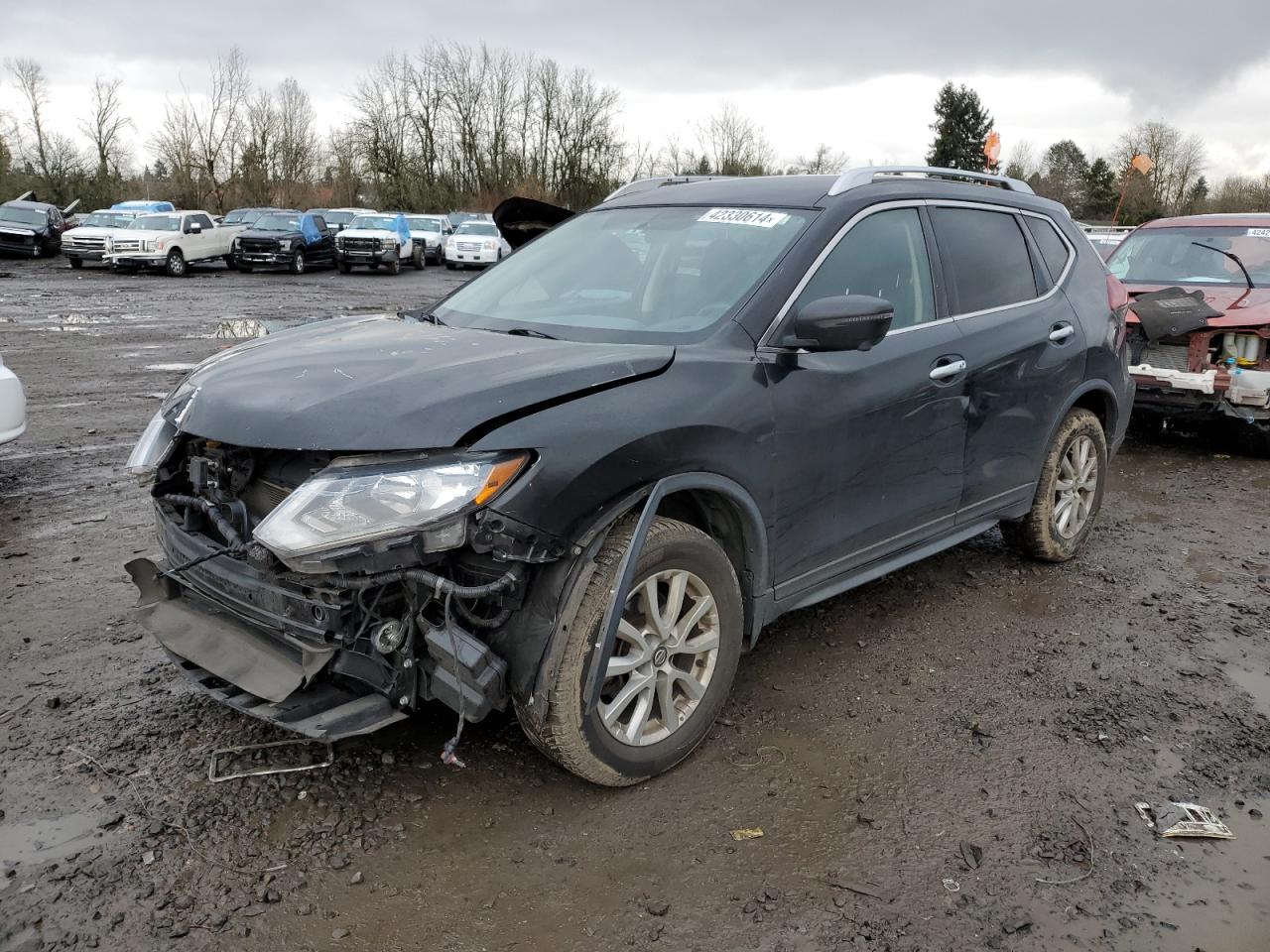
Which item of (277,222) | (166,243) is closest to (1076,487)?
(166,243)

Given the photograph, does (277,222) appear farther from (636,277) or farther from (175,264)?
(636,277)

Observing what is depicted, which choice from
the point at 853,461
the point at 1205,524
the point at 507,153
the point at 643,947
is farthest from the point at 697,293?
the point at 507,153

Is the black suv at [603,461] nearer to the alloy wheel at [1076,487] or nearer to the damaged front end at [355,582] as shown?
the damaged front end at [355,582]

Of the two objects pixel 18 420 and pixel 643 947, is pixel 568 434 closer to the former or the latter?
pixel 643 947

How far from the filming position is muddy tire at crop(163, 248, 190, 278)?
27747mm

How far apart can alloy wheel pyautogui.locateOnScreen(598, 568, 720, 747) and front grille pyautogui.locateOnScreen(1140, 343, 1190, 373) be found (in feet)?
20.3

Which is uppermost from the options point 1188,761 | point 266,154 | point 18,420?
point 266,154

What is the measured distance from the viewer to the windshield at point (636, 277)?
139 inches

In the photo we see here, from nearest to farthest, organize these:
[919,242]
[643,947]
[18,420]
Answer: [643,947] → [919,242] → [18,420]

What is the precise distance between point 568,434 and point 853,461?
130 centimetres

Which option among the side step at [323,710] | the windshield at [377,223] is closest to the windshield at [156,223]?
the windshield at [377,223]

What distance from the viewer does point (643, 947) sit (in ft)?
8.21

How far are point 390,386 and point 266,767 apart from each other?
1330mm

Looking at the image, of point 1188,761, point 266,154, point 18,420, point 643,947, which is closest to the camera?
point 643,947
